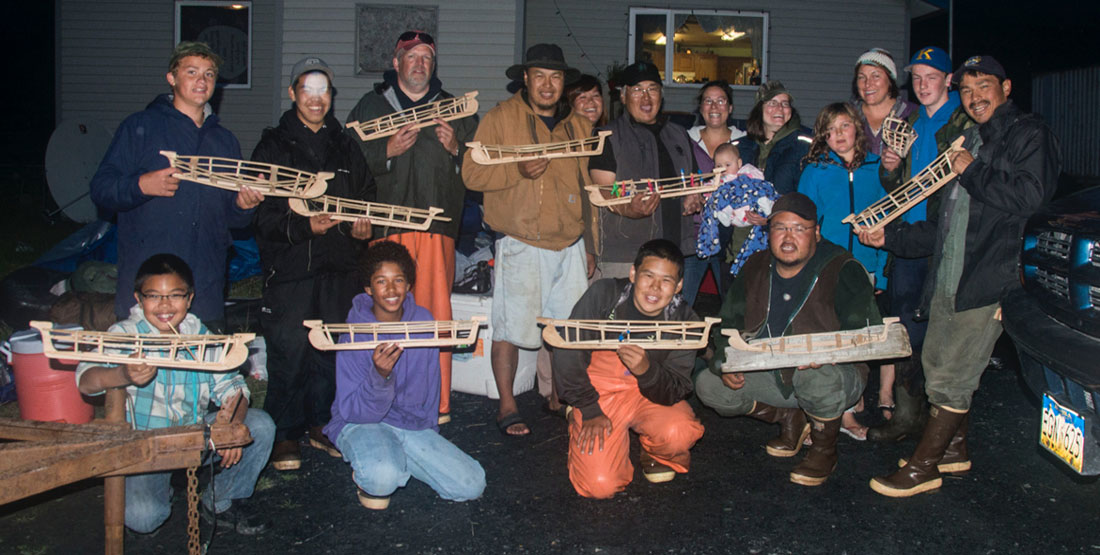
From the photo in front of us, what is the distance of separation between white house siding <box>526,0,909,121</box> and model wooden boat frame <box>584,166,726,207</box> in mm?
8108

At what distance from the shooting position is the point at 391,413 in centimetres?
412

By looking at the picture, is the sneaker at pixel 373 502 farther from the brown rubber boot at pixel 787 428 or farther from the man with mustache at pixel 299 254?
the brown rubber boot at pixel 787 428

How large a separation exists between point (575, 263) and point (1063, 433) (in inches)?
109

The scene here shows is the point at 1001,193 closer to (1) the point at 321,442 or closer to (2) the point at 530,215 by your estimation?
(2) the point at 530,215

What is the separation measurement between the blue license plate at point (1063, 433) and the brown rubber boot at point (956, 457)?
34.2 inches

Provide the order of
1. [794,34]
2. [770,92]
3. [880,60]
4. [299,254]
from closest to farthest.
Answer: [299,254] → [880,60] → [770,92] → [794,34]

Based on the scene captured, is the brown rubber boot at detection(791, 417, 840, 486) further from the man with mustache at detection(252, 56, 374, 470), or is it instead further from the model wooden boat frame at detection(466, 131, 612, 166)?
the man with mustache at detection(252, 56, 374, 470)

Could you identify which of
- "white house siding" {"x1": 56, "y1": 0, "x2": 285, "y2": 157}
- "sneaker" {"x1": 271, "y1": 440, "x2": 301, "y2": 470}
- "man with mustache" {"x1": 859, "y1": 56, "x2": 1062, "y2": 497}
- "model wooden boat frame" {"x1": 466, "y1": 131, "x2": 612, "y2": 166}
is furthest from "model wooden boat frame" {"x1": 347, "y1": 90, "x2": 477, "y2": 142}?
"white house siding" {"x1": 56, "y1": 0, "x2": 285, "y2": 157}

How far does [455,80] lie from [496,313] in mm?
6302

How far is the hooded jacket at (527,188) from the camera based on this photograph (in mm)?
4867

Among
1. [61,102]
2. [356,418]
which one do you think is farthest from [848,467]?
[61,102]

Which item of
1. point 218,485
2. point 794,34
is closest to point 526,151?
point 218,485

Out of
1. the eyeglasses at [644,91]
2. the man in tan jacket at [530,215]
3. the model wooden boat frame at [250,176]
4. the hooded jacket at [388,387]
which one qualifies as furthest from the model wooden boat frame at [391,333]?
the eyeglasses at [644,91]

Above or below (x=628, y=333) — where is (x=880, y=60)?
above
